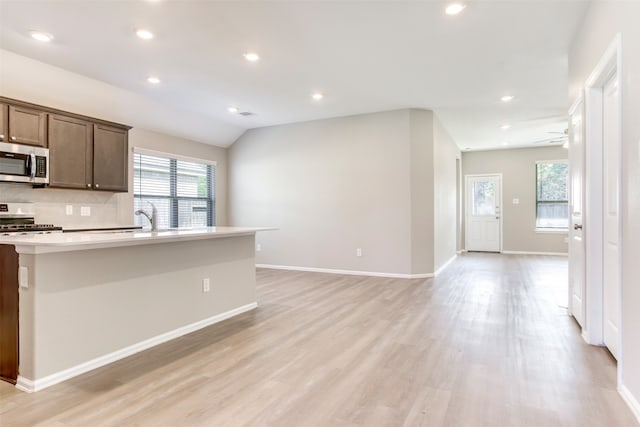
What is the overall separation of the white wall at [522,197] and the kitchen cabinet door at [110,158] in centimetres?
842

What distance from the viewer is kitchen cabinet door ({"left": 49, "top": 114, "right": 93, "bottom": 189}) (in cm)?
429

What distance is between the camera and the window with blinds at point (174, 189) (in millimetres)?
5723

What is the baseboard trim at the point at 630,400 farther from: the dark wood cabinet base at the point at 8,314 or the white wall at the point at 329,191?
the white wall at the point at 329,191

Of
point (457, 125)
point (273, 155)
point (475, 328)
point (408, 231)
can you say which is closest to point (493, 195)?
point (457, 125)

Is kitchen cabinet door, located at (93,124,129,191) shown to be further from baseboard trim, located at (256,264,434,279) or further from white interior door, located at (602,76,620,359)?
white interior door, located at (602,76,620,359)

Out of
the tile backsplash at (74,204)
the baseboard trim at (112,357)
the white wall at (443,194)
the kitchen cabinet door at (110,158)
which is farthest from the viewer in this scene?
the white wall at (443,194)

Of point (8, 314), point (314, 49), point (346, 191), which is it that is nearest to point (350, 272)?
point (346, 191)

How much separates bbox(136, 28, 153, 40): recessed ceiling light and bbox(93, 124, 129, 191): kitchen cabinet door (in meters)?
2.03

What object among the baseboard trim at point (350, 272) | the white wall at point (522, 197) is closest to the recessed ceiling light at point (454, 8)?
the baseboard trim at point (350, 272)

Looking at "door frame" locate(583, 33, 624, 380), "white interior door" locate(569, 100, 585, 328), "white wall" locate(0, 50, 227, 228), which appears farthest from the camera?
"white wall" locate(0, 50, 227, 228)

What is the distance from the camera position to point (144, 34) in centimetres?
326

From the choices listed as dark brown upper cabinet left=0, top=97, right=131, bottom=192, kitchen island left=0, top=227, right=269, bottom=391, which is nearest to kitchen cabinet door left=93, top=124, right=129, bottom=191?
dark brown upper cabinet left=0, top=97, right=131, bottom=192

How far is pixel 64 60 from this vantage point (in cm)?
385

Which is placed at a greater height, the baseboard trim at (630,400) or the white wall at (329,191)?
the white wall at (329,191)
